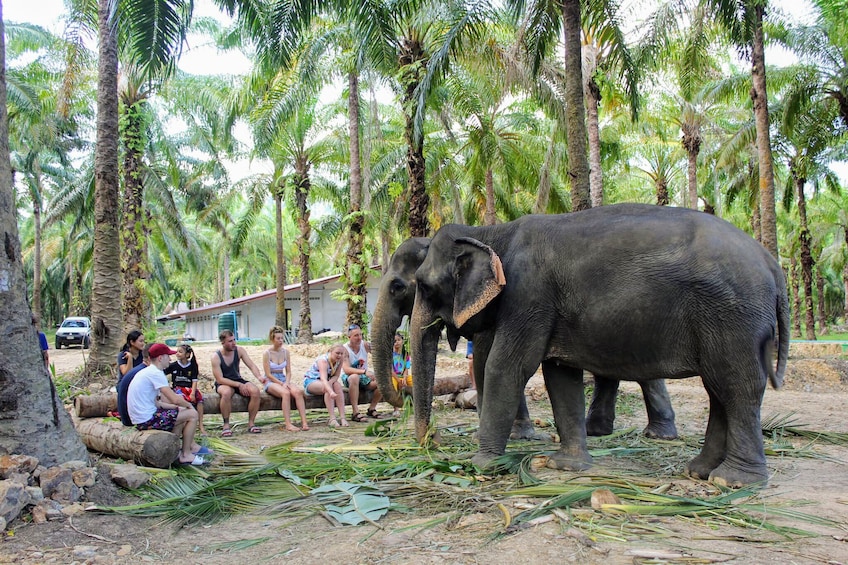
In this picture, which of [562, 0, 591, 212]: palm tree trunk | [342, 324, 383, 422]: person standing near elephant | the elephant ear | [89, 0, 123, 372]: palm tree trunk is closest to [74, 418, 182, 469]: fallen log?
the elephant ear

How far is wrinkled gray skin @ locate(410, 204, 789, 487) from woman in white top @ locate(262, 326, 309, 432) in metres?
3.15

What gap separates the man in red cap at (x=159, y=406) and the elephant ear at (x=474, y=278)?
2763 millimetres

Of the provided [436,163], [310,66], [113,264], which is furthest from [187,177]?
[113,264]

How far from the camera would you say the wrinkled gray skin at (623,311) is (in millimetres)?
5434

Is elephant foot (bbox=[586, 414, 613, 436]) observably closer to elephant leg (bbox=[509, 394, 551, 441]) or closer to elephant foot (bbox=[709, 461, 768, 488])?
elephant leg (bbox=[509, 394, 551, 441])

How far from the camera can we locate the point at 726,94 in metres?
23.4

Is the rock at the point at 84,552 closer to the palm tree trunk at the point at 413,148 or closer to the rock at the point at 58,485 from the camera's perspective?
the rock at the point at 58,485

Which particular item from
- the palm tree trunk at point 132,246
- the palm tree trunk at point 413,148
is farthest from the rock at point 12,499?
the palm tree trunk at point 413,148

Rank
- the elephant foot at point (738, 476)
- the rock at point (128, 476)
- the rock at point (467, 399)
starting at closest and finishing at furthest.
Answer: the elephant foot at point (738, 476) < the rock at point (128, 476) < the rock at point (467, 399)

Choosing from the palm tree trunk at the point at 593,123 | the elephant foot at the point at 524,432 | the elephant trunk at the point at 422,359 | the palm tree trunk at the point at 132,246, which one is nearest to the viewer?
the elephant trunk at the point at 422,359

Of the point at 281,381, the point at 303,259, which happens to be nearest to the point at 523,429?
the point at 281,381

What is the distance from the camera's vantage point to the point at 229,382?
873 centimetres

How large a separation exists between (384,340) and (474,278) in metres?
1.57

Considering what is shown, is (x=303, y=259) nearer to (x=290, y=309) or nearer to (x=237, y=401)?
(x=290, y=309)
